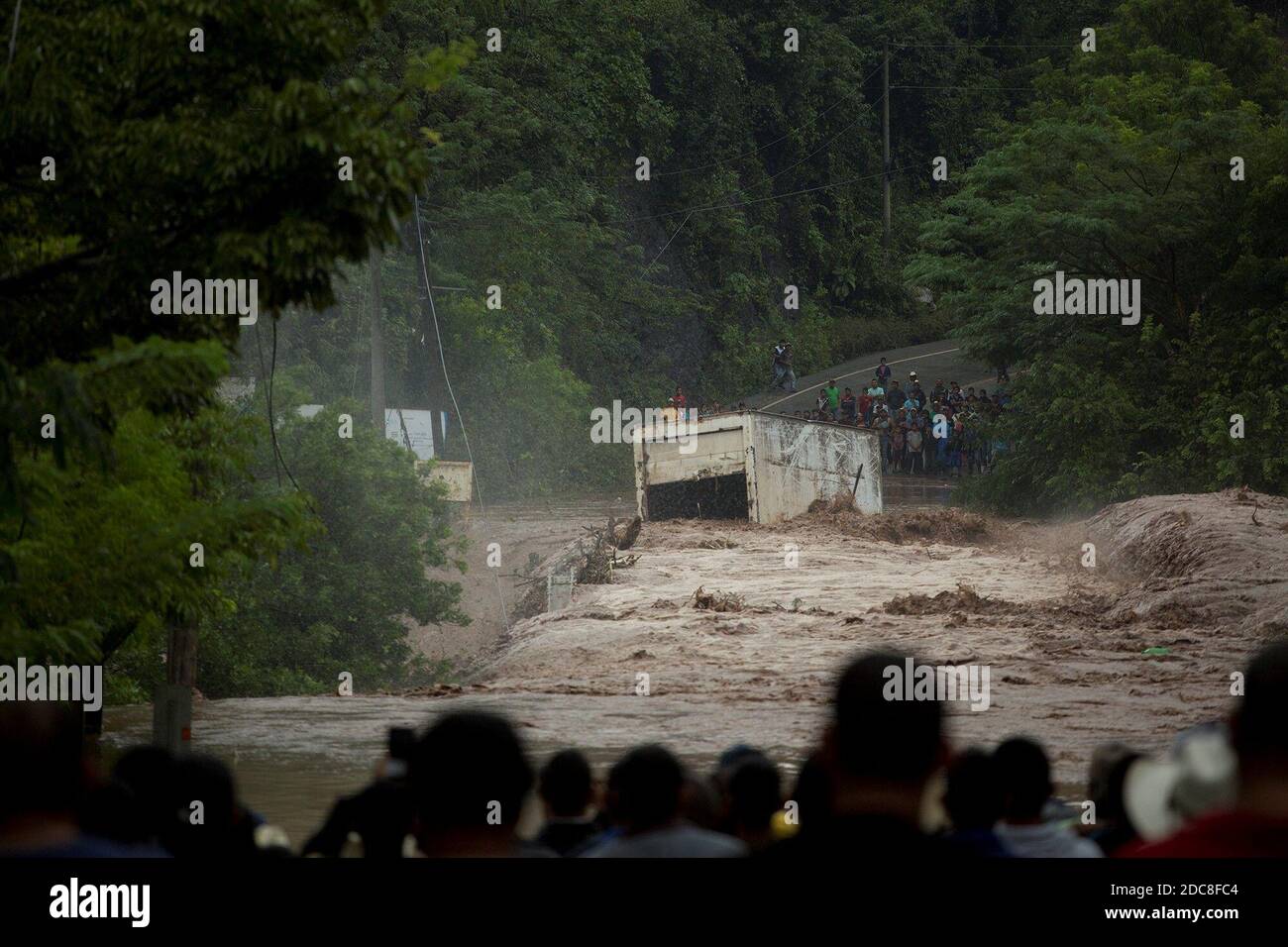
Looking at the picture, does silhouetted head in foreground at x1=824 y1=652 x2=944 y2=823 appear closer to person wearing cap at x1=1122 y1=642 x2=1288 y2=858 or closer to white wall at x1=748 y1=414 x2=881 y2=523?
person wearing cap at x1=1122 y1=642 x2=1288 y2=858

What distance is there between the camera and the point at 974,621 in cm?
2436

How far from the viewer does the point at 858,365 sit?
63.5 metres

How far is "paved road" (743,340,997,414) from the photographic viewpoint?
186 ft

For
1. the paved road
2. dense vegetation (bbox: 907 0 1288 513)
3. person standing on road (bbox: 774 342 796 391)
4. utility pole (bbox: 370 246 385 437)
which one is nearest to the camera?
utility pole (bbox: 370 246 385 437)

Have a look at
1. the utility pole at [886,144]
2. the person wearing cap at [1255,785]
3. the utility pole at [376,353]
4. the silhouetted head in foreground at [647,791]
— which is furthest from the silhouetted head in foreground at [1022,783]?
the utility pole at [886,144]

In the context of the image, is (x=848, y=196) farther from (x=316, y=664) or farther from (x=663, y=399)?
(x=316, y=664)

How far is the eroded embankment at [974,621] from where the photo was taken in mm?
18562

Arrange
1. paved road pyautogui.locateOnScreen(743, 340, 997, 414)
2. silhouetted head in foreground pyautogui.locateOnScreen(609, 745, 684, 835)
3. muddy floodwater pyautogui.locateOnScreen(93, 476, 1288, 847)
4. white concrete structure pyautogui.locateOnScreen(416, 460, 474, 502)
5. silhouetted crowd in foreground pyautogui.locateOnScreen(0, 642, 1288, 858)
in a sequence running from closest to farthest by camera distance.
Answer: silhouetted crowd in foreground pyautogui.locateOnScreen(0, 642, 1288, 858) < silhouetted head in foreground pyautogui.locateOnScreen(609, 745, 684, 835) < muddy floodwater pyautogui.locateOnScreen(93, 476, 1288, 847) < white concrete structure pyautogui.locateOnScreen(416, 460, 474, 502) < paved road pyautogui.locateOnScreen(743, 340, 997, 414)

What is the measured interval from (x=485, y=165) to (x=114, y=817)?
49.7m

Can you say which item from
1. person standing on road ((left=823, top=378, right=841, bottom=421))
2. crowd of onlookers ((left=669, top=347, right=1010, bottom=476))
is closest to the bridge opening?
crowd of onlookers ((left=669, top=347, right=1010, bottom=476))

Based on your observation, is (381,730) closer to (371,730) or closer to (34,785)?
(371,730)

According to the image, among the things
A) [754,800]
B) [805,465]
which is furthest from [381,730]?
[805,465]

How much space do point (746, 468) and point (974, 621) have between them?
11400mm

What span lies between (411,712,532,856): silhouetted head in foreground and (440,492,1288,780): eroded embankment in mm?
11367
